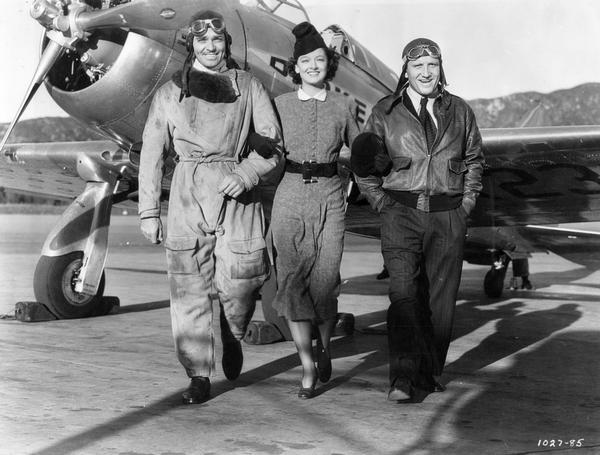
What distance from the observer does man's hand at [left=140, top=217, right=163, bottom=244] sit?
143 inches

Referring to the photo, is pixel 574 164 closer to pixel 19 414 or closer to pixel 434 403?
pixel 434 403

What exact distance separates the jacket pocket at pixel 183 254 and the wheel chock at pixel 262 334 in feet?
5.71

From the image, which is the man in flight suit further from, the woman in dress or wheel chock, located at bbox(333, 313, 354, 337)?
wheel chock, located at bbox(333, 313, 354, 337)

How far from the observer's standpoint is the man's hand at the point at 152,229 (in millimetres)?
3637

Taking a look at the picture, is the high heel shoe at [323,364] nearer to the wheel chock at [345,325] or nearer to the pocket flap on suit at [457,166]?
the pocket flap on suit at [457,166]

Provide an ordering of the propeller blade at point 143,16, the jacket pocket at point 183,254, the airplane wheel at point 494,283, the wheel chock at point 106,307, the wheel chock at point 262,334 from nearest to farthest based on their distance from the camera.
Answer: the jacket pocket at point 183,254 < the propeller blade at point 143,16 < the wheel chock at point 262,334 < the wheel chock at point 106,307 < the airplane wheel at point 494,283

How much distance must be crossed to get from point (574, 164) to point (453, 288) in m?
2.49

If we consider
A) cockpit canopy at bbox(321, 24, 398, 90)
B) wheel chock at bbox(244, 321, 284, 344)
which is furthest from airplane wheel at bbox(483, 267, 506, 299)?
wheel chock at bbox(244, 321, 284, 344)

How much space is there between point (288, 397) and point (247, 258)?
2.12 feet

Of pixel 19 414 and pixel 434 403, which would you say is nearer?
pixel 19 414

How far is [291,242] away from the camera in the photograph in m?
3.79

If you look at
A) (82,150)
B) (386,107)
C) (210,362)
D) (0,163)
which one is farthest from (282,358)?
(0,163)

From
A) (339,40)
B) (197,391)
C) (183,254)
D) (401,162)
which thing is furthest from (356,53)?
(197,391)

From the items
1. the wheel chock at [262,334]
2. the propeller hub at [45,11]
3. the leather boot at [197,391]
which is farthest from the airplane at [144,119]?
the leather boot at [197,391]
